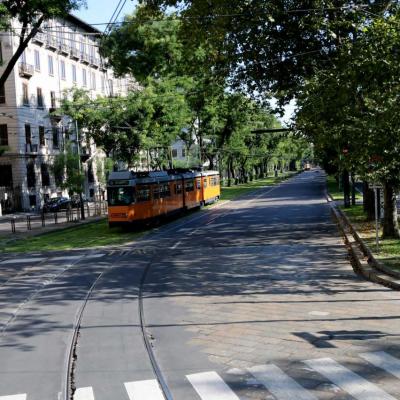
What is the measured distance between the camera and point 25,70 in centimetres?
4997

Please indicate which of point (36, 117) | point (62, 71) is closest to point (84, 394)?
point (36, 117)

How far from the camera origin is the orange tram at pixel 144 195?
2842 cm

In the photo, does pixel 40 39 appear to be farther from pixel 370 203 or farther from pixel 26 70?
pixel 370 203

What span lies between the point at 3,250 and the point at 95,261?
688cm

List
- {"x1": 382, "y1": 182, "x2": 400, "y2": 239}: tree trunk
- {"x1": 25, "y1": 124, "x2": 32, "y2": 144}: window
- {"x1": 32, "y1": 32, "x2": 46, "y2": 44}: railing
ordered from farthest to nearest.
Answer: {"x1": 32, "y1": 32, "x2": 46, "y2": 44}: railing < {"x1": 25, "y1": 124, "x2": 32, "y2": 144}: window < {"x1": 382, "y1": 182, "x2": 400, "y2": 239}: tree trunk

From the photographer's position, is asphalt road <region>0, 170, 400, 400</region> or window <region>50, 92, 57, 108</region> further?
window <region>50, 92, 57, 108</region>

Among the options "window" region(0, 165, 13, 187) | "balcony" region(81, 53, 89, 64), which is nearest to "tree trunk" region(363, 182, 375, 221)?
"window" region(0, 165, 13, 187)

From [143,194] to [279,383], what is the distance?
23.7 metres

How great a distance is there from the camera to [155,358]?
7.70m

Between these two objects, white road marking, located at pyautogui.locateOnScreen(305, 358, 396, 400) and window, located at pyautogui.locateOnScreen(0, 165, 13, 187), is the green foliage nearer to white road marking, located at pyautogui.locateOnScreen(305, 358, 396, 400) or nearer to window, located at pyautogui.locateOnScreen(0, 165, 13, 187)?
window, located at pyautogui.locateOnScreen(0, 165, 13, 187)

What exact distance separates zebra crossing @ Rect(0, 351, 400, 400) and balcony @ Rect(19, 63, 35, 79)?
155 ft

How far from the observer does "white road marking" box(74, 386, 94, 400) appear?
20.7 feet

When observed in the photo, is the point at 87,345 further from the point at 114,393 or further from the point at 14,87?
the point at 14,87

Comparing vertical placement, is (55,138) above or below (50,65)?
below
